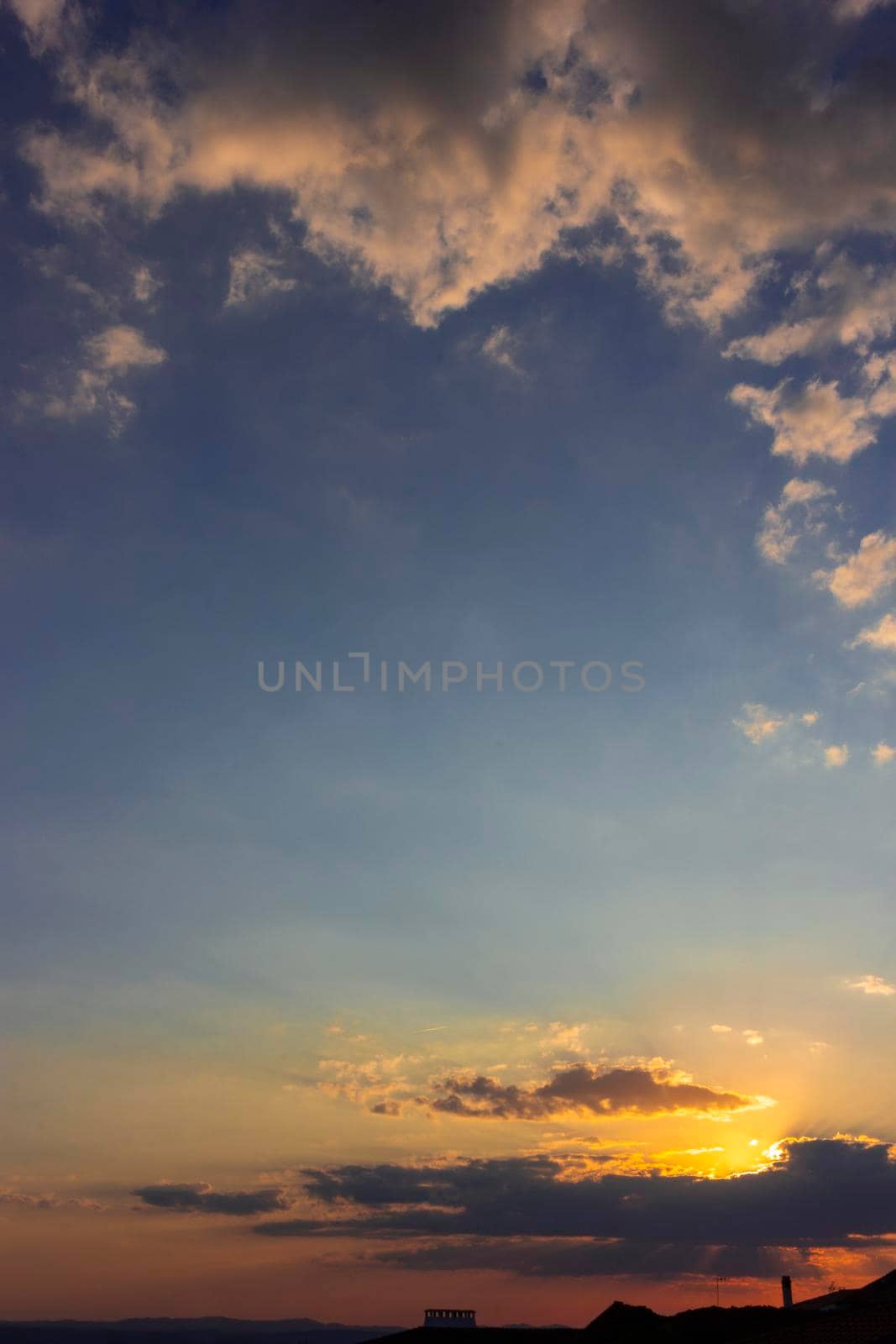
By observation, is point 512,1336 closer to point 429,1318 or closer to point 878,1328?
point 429,1318

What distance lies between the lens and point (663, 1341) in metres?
53.1

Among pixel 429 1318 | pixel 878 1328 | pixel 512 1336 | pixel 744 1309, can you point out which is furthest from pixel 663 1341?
pixel 429 1318

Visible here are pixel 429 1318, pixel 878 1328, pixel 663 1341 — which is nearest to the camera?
pixel 878 1328

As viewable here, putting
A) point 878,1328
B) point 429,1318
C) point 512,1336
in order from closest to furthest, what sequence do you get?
point 878,1328
point 512,1336
point 429,1318

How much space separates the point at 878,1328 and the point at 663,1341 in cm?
1282

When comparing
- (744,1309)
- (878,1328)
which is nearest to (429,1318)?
(744,1309)

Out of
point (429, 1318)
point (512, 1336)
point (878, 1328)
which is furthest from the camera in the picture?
point (429, 1318)

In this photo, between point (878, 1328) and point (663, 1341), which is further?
point (663, 1341)

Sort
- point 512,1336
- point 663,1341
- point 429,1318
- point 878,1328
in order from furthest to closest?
point 429,1318 < point 512,1336 < point 663,1341 < point 878,1328

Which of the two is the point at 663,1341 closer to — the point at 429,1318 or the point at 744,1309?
the point at 744,1309

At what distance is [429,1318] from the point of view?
75.7 m

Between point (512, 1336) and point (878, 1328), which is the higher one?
point (878, 1328)

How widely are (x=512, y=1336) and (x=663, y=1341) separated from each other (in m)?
18.1

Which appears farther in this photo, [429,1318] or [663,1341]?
[429,1318]
